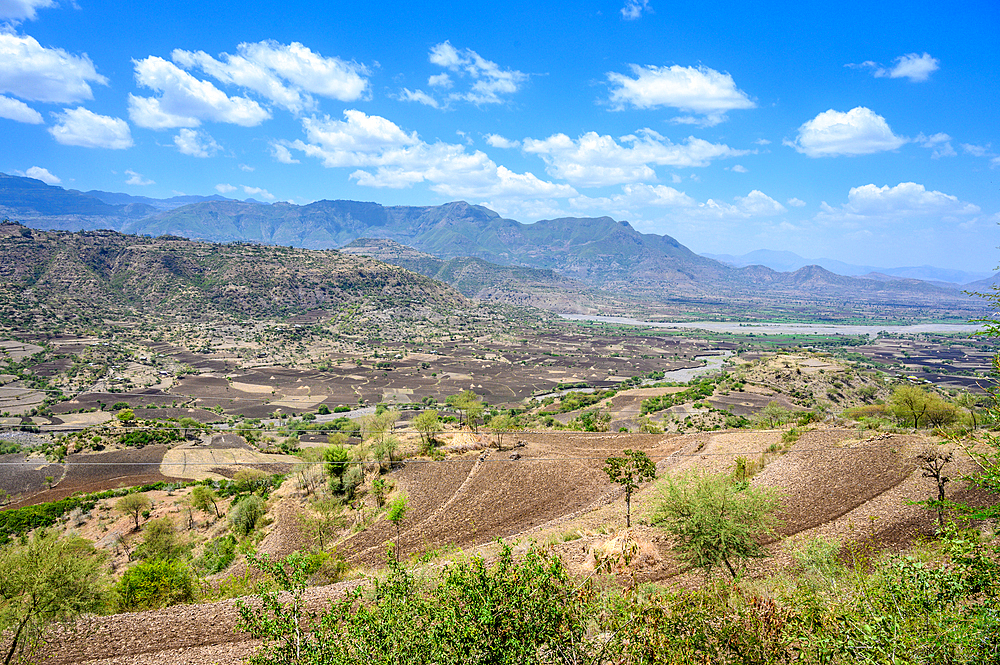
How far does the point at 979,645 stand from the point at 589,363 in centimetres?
14363

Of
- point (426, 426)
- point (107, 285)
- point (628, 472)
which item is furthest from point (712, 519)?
point (107, 285)

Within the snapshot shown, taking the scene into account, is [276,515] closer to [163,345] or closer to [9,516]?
[9,516]

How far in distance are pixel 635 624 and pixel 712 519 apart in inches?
282

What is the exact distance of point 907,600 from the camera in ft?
26.5

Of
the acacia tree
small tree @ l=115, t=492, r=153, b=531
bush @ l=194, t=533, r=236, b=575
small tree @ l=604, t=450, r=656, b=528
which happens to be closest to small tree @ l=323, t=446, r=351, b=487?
bush @ l=194, t=533, r=236, b=575

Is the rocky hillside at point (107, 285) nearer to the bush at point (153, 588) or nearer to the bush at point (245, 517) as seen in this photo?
the bush at point (245, 517)

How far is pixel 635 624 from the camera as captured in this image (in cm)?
864

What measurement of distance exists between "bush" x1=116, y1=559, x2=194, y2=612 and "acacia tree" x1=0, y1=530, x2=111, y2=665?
3.52 feet

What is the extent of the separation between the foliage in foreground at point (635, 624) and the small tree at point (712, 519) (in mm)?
4766

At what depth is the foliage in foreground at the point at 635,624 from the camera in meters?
7.50

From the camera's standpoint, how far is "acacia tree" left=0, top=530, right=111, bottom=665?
14.4 metres

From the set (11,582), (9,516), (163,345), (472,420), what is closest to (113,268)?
(163,345)

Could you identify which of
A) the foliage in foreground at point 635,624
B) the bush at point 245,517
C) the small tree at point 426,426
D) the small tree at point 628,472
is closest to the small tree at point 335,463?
the bush at point 245,517

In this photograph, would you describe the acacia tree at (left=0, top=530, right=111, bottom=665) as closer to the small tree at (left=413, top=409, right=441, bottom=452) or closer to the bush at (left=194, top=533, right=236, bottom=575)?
the bush at (left=194, top=533, right=236, bottom=575)
